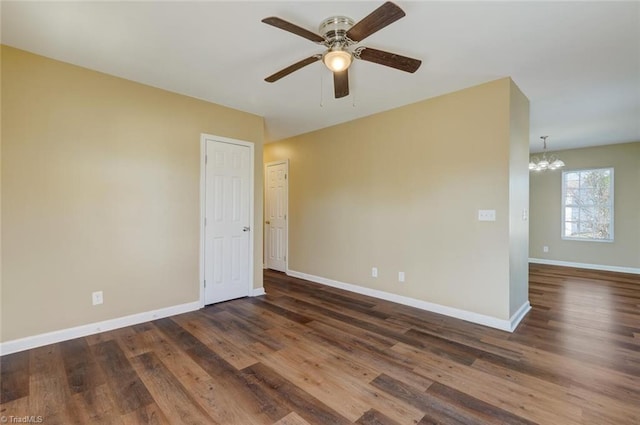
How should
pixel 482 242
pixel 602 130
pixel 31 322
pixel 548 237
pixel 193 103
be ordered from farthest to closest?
pixel 548 237, pixel 602 130, pixel 193 103, pixel 482 242, pixel 31 322

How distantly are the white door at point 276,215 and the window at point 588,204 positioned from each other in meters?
5.98

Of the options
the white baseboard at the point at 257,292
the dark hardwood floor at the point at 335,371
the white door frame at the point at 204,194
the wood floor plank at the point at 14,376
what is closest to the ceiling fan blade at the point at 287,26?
the white door frame at the point at 204,194

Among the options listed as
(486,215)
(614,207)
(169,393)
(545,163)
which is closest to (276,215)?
(486,215)

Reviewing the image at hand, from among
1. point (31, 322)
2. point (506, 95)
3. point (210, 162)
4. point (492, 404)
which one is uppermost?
point (506, 95)

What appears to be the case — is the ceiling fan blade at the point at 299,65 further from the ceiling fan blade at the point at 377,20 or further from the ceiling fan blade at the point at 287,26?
the ceiling fan blade at the point at 377,20

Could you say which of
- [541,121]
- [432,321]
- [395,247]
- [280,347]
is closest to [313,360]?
[280,347]

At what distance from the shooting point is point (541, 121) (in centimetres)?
448

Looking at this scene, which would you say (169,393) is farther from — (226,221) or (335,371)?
(226,221)

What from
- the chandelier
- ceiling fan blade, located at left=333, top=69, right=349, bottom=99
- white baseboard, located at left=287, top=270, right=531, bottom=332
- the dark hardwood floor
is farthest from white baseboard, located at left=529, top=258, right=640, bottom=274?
ceiling fan blade, located at left=333, top=69, right=349, bottom=99

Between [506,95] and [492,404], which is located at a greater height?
[506,95]

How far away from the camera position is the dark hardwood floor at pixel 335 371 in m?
1.81

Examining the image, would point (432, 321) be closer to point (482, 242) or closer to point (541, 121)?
point (482, 242)

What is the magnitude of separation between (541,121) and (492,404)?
4.29m

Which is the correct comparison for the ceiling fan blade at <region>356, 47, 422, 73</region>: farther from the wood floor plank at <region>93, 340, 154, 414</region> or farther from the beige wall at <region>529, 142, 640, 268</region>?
the beige wall at <region>529, 142, 640, 268</region>
